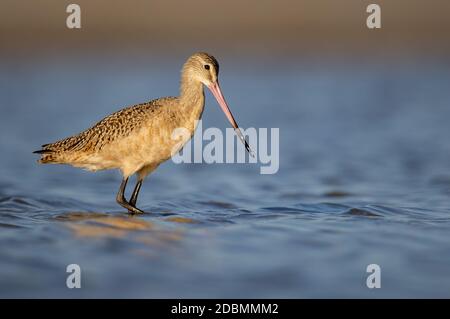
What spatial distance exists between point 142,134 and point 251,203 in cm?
183

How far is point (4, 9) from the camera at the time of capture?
21609 millimetres

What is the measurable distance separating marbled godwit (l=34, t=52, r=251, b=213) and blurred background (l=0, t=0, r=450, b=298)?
0.54 m

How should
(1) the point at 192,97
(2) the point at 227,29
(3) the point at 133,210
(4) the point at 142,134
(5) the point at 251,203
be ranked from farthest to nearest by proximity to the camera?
(2) the point at 227,29, (5) the point at 251,203, (3) the point at 133,210, (1) the point at 192,97, (4) the point at 142,134

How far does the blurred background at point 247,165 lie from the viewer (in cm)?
600

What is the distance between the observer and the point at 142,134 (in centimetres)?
774

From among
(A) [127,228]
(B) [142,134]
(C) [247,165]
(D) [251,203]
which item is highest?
(C) [247,165]

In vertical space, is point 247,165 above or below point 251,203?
above

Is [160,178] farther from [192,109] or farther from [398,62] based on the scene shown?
[398,62]

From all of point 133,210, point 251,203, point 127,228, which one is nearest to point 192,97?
point 133,210

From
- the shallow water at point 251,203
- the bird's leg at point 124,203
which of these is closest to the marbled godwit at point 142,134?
the bird's leg at point 124,203

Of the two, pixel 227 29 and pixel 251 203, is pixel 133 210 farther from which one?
pixel 227 29

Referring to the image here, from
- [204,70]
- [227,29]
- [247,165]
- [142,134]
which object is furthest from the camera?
[227,29]

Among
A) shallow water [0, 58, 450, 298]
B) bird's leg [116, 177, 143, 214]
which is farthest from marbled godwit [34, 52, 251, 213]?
shallow water [0, 58, 450, 298]

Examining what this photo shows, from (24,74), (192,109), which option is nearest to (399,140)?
(192,109)
